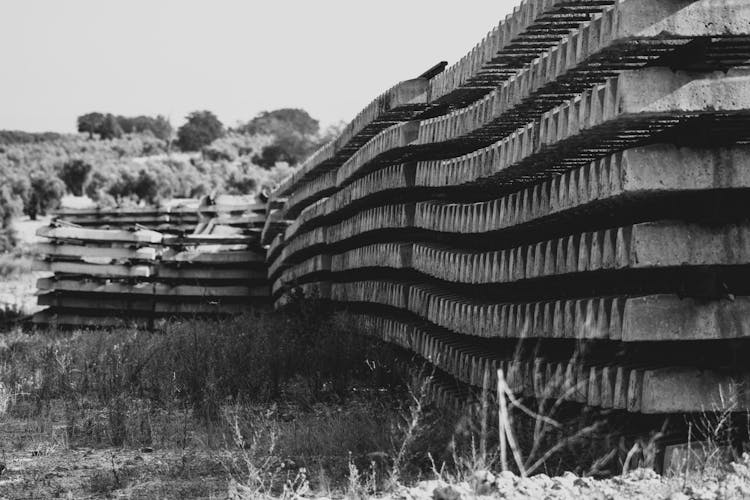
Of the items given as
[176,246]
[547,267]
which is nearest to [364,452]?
[547,267]

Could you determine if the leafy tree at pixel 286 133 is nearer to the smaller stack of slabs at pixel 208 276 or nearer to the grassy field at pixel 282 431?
the smaller stack of slabs at pixel 208 276

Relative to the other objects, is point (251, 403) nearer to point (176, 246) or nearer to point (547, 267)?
point (547, 267)

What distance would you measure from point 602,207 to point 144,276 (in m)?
10.8

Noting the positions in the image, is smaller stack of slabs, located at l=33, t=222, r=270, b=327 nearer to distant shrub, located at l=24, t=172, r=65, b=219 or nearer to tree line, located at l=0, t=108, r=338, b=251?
tree line, located at l=0, t=108, r=338, b=251

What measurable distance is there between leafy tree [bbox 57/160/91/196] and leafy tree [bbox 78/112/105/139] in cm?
3543

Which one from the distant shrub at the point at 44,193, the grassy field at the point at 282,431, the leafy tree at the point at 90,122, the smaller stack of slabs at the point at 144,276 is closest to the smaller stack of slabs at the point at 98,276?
the smaller stack of slabs at the point at 144,276

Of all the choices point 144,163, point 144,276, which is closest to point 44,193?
point 144,163

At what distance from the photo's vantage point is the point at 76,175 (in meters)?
49.9

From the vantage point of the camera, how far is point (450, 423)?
550 cm

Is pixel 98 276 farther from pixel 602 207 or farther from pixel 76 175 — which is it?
pixel 76 175

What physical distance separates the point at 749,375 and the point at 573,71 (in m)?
1.45

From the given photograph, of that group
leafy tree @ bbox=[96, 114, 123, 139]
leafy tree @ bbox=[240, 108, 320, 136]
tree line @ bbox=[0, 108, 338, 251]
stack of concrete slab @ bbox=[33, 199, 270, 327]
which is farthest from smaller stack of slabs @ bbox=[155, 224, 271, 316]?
leafy tree @ bbox=[96, 114, 123, 139]

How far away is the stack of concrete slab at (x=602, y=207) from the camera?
4.21 metres

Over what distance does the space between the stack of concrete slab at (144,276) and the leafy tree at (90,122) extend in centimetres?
7152
